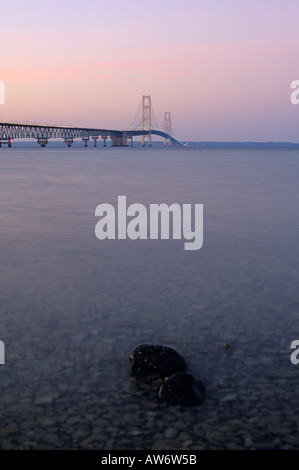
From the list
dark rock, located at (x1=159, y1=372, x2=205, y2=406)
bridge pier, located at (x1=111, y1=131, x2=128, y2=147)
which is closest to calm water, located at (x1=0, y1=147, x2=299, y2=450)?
dark rock, located at (x1=159, y1=372, x2=205, y2=406)

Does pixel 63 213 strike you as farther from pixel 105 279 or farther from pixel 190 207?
pixel 105 279

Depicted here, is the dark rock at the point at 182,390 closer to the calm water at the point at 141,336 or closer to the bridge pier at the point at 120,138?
the calm water at the point at 141,336

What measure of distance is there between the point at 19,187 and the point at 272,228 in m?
15.5

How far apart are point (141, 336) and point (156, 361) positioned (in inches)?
34.3

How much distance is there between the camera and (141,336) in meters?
5.55

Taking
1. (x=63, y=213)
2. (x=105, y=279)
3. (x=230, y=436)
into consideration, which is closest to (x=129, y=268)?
(x=105, y=279)

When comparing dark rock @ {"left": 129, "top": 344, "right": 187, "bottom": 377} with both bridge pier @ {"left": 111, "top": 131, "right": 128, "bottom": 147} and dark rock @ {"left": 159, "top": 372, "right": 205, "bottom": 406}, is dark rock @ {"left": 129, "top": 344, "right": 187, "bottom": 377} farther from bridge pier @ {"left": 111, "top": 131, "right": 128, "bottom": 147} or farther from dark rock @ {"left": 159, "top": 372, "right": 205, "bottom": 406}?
bridge pier @ {"left": 111, "top": 131, "right": 128, "bottom": 147}

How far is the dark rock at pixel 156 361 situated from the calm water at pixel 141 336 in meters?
0.13

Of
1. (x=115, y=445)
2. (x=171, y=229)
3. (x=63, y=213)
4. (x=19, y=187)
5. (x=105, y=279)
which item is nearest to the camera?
(x=115, y=445)

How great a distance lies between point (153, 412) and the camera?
408 cm

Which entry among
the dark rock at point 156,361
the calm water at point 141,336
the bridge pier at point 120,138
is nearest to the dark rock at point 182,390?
the calm water at point 141,336

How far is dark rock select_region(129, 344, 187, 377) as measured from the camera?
4668 millimetres

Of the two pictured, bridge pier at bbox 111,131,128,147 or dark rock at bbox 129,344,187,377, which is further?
bridge pier at bbox 111,131,128,147

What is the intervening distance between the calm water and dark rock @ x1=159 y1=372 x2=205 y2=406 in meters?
0.08
